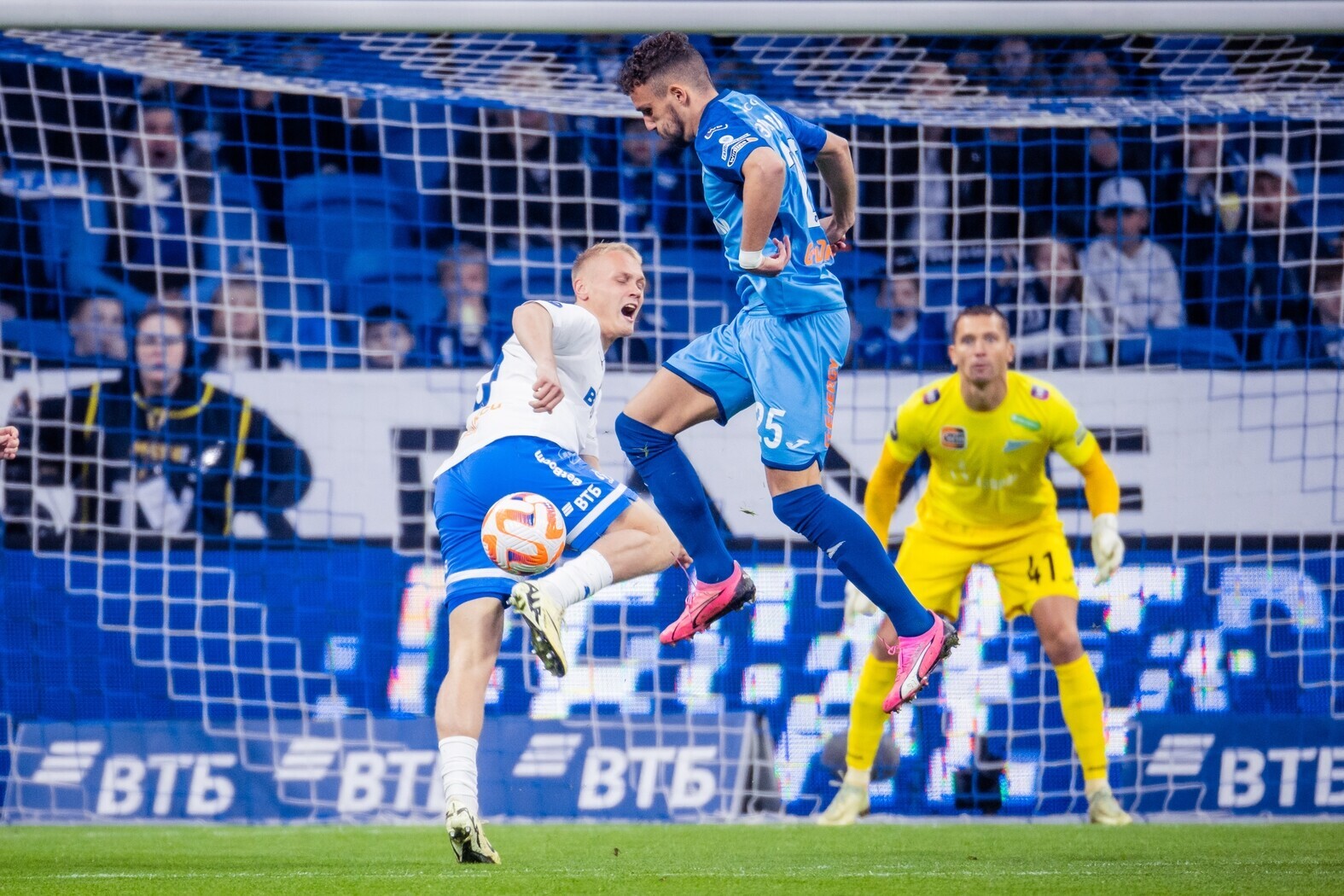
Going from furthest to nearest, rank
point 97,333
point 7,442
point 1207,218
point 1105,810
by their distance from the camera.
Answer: point 1207,218 < point 97,333 < point 1105,810 < point 7,442

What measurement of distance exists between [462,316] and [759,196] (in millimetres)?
4597

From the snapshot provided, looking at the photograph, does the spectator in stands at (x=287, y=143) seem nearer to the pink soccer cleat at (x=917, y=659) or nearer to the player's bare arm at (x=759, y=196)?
the player's bare arm at (x=759, y=196)

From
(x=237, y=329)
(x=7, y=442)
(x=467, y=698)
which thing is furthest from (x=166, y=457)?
(x=467, y=698)

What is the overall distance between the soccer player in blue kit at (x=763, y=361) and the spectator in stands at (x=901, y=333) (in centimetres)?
372

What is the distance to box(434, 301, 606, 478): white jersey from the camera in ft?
15.7

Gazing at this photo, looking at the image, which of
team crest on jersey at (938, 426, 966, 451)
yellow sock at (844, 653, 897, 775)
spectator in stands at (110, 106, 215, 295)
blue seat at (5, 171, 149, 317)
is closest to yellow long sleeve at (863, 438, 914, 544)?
team crest on jersey at (938, 426, 966, 451)

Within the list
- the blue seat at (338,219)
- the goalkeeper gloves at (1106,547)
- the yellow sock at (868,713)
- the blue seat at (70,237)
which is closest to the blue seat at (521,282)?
the blue seat at (338,219)

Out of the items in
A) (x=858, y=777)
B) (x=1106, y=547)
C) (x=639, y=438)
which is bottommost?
(x=858, y=777)

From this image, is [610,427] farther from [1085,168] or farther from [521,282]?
[1085,168]

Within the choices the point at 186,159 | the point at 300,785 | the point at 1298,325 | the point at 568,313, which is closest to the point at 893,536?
the point at 1298,325

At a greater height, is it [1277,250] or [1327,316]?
[1277,250]

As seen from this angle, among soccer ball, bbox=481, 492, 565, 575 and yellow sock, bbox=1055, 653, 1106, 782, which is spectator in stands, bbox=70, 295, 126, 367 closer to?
soccer ball, bbox=481, 492, 565, 575

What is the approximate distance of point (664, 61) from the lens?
4523 millimetres

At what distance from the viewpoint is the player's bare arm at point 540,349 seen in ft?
14.3
